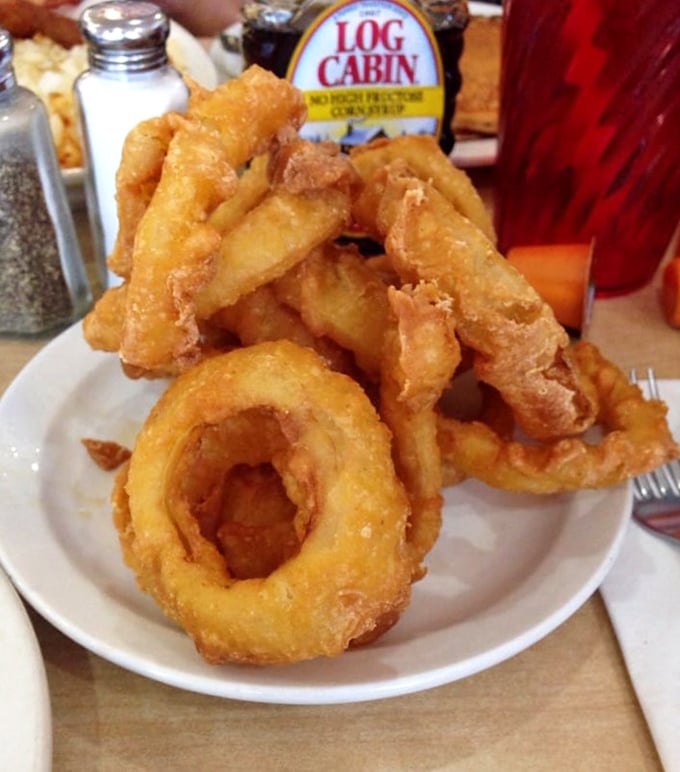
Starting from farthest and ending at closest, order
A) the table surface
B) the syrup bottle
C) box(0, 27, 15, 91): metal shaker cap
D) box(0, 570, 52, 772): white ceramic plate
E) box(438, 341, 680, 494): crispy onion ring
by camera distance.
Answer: the syrup bottle, box(0, 27, 15, 91): metal shaker cap, box(438, 341, 680, 494): crispy onion ring, the table surface, box(0, 570, 52, 772): white ceramic plate

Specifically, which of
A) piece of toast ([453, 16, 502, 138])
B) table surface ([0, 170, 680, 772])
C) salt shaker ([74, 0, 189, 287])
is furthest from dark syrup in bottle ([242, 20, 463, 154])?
table surface ([0, 170, 680, 772])

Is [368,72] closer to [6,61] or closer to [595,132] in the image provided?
[595,132]

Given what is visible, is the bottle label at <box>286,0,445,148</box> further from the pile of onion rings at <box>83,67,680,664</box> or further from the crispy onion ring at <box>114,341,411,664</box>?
the crispy onion ring at <box>114,341,411,664</box>

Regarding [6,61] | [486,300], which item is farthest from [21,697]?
[6,61]

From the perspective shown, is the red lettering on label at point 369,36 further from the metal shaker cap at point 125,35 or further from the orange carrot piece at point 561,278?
the orange carrot piece at point 561,278

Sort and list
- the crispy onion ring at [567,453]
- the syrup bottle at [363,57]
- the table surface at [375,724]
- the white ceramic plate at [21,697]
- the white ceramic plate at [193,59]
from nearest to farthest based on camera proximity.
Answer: the white ceramic plate at [21,697] → the table surface at [375,724] → the crispy onion ring at [567,453] → the syrup bottle at [363,57] → the white ceramic plate at [193,59]

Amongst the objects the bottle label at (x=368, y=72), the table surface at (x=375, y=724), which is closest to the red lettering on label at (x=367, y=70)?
the bottle label at (x=368, y=72)
